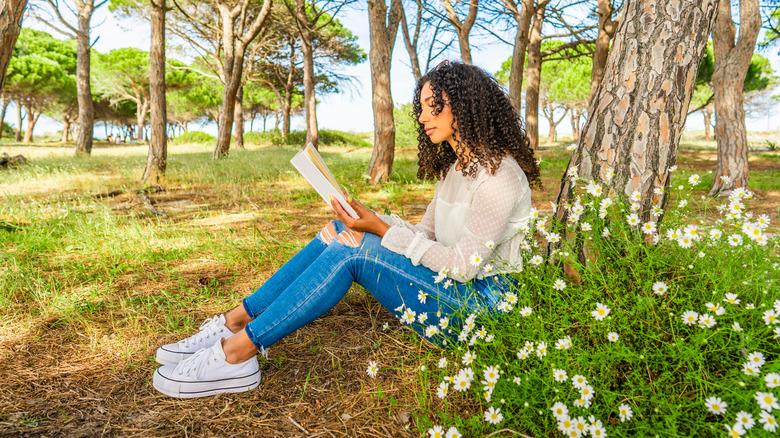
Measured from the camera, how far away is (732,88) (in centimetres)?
606

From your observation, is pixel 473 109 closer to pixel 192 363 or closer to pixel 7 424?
→ pixel 192 363

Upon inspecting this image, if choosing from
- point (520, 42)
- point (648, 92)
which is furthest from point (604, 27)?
point (648, 92)

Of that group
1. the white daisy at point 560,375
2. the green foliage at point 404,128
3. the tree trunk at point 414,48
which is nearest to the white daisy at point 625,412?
the white daisy at point 560,375

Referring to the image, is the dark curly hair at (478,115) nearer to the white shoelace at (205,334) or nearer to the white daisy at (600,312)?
the white daisy at (600,312)

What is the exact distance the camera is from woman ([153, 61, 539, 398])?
173 centimetres

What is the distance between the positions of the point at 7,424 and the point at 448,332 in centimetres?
175

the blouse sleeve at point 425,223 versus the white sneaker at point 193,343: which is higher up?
the blouse sleeve at point 425,223

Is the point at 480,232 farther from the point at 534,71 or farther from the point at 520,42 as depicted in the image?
the point at 534,71

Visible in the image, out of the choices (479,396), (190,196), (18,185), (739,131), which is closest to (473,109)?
(479,396)

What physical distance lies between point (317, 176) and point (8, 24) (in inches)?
138

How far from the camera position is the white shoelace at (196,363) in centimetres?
184

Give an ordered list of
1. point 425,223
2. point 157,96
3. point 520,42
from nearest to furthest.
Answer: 1. point 425,223
2. point 157,96
3. point 520,42

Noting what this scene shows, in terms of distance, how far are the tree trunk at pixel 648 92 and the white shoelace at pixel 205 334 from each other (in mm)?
1833

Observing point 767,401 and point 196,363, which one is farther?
point 196,363
